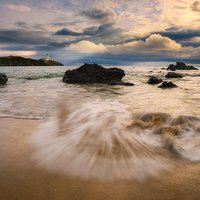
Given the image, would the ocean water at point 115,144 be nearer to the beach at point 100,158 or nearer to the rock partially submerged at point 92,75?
the beach at point 100,158

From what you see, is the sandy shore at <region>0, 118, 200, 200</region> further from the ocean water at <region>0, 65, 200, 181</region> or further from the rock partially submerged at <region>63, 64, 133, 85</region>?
the rock partially submerged at <region>63, 64, 133, 85</region>

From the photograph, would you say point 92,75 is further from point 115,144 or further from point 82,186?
point 82,186

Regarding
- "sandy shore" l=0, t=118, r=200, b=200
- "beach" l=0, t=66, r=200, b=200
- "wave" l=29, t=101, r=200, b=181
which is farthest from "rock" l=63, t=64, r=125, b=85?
"sandy shore" l=0, t=118, r=200, b=200

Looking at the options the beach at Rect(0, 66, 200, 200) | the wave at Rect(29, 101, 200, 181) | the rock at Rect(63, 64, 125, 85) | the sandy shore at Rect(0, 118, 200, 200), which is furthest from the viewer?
the rock at Rect(63, 64, 125, 85)

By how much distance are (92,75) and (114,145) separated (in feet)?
73.2

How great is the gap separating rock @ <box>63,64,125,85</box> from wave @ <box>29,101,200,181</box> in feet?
61.5

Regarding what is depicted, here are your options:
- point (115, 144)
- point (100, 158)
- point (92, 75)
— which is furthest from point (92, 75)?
point (100, 158)

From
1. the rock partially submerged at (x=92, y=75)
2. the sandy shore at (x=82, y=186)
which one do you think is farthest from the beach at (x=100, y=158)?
the rock partially submerged at (x=92, y=75)

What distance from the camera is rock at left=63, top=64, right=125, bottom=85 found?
26.4 meters

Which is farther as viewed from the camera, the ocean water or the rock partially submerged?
the rock partially submerged

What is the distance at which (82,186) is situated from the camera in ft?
10.9

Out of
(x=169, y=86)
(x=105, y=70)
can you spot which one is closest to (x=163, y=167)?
(x=169, y=86)

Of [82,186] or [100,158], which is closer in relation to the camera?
[82,186]

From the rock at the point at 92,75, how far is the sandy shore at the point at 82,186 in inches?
885
